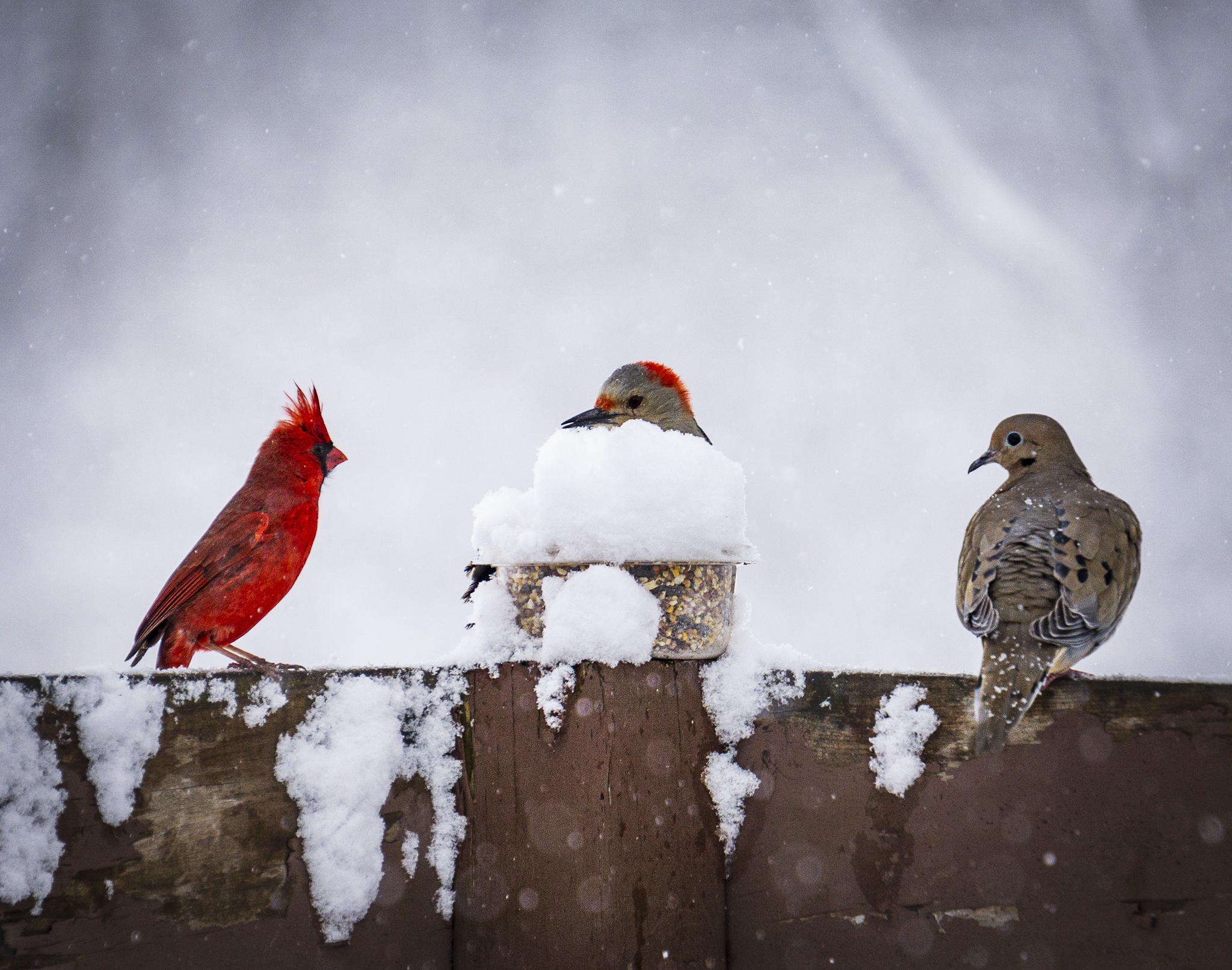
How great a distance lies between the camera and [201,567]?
2.72m

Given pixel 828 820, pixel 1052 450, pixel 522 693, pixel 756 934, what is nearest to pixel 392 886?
pixel 522 693

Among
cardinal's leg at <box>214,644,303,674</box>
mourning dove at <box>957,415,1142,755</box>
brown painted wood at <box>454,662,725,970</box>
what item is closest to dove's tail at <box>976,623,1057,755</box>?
mourning dove at <box>957,415,1142,755</box>

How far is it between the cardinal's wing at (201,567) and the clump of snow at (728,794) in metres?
1.85

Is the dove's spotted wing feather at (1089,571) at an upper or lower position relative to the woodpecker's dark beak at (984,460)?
lower

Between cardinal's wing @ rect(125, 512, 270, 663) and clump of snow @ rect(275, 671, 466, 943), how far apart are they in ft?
4.33

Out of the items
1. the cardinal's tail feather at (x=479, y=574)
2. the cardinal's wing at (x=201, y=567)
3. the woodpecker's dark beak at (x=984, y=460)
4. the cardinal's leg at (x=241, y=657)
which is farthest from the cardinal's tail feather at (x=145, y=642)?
the woodpecker's dark beak at (x=984, y=460)

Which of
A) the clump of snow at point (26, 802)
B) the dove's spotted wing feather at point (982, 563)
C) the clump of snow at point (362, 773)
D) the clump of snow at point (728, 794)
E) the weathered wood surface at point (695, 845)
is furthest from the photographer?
the dove's spotted wing feather at point (982, 563)

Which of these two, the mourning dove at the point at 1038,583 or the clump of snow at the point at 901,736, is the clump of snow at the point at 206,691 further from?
the mourning dove at the point at 1038,583

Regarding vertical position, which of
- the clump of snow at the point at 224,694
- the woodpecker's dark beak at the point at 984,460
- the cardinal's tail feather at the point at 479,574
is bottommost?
the clump of snow at the point at 224,694

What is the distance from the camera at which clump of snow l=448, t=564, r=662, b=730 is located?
5.82 feet

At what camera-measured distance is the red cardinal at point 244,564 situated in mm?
2713

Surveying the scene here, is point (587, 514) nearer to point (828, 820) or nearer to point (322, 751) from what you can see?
point (322, 751)

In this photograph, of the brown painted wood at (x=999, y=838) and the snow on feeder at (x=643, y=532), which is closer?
the brown painted wood at (x=999, y=838)

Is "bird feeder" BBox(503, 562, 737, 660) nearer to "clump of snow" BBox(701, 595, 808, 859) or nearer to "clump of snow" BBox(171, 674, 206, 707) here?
"clump of snow" BBox(701, 595, 808, 859)
